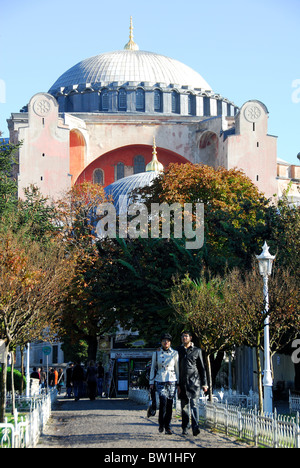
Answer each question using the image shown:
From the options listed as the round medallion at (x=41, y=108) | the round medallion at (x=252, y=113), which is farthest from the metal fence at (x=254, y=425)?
the round medallion at (x=41, y=108)

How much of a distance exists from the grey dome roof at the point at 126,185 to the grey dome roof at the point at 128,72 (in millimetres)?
12928

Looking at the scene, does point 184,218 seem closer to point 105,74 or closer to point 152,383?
point 152,383

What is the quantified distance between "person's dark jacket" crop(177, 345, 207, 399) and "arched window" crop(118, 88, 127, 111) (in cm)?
5949

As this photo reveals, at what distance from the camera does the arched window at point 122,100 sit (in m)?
71.7

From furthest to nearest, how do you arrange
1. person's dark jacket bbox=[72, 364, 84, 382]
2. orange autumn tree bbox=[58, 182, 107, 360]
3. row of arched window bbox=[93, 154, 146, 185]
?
1. row of arched window bbox=[93, 154, 146, 185]
2. orange autumn tree bbox=[58, 182, 107, 360]
3. person's dark jacket bbox=[72, 364, 84, 382]

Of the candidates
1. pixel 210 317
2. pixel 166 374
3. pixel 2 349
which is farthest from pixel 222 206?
pixel 166 374

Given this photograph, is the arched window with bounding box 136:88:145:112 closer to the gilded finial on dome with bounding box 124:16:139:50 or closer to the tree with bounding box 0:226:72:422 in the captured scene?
the gilded finial on dome with bounding box 124:16:139:50

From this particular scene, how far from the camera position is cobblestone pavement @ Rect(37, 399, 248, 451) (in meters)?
12.1

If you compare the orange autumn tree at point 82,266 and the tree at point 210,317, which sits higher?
the orange autumn tree at point 82,266

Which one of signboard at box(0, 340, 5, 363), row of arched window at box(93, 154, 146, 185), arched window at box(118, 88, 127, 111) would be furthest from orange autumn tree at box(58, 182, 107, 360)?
arched window at box(118, 88, 127, 111)

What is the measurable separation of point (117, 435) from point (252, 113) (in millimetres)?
49981

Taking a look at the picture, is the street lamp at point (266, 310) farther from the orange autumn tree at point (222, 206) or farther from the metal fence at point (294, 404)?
the orange autumn tree at point (222, 206)

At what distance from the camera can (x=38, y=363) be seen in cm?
6112

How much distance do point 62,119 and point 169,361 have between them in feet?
171
